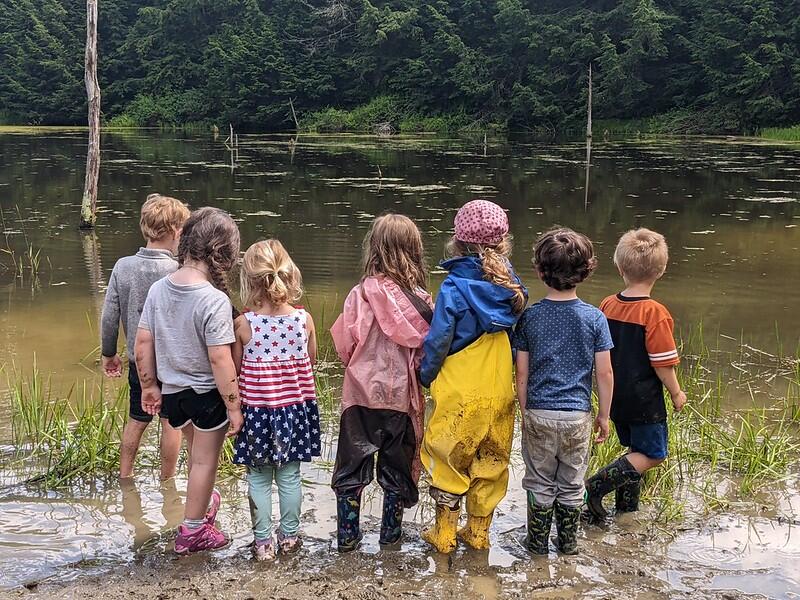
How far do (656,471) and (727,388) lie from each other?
1.78 m

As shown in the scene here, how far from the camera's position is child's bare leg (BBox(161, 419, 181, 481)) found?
3.47m

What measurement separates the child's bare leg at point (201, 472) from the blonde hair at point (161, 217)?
0.86 meters

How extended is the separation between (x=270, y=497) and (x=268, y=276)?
793 millimetres

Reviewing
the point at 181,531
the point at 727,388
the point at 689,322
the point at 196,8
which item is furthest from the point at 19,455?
the point at 196,8

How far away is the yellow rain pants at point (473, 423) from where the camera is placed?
290 centimetres

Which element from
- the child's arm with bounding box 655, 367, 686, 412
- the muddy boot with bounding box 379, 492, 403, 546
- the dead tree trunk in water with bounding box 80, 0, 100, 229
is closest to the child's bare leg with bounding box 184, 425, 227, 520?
the muddy boot with bounding box 379, 492, 403, 546

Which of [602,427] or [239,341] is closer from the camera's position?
[239,341]

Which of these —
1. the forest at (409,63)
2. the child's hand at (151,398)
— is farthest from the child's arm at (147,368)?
the forest at (409,63)

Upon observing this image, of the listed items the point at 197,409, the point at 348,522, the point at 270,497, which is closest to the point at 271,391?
the point at 197,409

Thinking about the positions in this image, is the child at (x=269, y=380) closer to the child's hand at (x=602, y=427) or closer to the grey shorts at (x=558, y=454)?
the grey shorts at (x=558, y=454)

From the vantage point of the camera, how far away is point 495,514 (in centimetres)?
335

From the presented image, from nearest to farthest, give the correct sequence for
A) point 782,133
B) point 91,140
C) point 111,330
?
1. point 111,330
2. point 91,140
3. point 782,133

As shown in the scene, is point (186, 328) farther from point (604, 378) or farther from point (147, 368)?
point (604, 378)

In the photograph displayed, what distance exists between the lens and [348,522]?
9.79 ft
